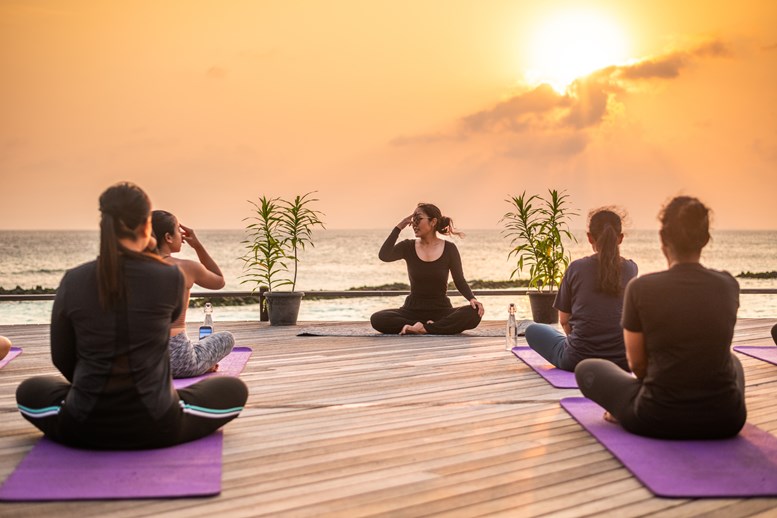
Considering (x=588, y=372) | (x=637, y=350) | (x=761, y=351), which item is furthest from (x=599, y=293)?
(x=761, y=351)

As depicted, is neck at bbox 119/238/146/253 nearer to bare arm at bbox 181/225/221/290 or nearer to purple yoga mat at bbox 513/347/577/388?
bare arm at bbox 181/225/221/290

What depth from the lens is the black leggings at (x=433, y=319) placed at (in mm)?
7352

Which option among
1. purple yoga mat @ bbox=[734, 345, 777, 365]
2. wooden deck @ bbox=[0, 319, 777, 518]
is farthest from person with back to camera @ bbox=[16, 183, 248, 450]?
purple yoga mat @ bbox=[734, 345, 777, 365]

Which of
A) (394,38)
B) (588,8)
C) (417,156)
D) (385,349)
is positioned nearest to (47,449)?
(385,349)

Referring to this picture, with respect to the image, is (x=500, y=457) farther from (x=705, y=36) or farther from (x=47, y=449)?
(x=705, y=36)

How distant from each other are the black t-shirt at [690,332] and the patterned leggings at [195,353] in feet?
8.35

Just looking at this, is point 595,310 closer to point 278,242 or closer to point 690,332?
point 690,332

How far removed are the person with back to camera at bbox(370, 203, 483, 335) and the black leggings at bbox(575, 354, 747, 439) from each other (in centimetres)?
343

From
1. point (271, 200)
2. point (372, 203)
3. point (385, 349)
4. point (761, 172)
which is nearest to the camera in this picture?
point (385, 349)

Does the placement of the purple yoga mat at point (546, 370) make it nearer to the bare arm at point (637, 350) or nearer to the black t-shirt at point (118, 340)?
the bare arm at point (637, 350)

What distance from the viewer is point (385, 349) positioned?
645 cm

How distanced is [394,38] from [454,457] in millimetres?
19101

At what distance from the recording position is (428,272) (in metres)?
7.19

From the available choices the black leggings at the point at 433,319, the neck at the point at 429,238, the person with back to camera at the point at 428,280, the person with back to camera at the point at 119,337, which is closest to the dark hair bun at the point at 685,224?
the person with back to camera at the point at 119,337
